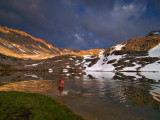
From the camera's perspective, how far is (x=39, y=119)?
6.42 meters

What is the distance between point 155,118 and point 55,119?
702 centimetres

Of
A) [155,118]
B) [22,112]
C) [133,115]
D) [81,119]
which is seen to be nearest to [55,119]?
[81,119]

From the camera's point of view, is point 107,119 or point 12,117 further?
point 107,119

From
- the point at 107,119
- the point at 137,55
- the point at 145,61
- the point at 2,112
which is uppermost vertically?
the point at 137,55

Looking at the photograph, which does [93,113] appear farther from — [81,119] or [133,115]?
[133,115]

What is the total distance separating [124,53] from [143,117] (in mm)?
134375

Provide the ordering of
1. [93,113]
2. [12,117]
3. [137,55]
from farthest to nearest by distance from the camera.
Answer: [137,55], [93,113], [12,117]

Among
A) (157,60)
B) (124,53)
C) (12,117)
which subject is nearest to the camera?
(12,117)

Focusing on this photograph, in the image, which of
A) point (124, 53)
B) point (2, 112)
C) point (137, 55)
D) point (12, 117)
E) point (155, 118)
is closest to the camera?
point (12, 117)

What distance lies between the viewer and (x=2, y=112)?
6.73m

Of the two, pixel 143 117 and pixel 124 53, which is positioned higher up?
pixel 124 53

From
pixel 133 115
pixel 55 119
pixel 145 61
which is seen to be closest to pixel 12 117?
pixel 55 119

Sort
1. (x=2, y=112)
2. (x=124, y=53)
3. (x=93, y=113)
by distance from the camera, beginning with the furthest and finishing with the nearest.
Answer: (x=124, y=53) → (x=93, y=113) → (x=2, y=112)

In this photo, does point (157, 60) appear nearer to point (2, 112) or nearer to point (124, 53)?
point (124, 53)
